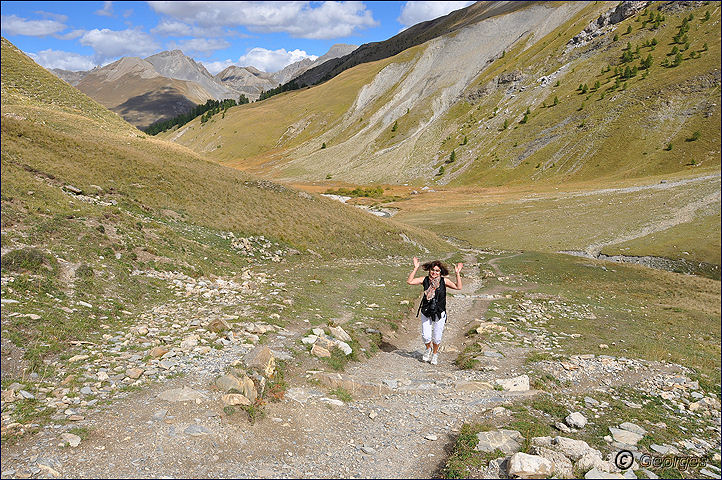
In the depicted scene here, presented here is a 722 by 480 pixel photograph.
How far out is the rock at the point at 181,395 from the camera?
9570 mm

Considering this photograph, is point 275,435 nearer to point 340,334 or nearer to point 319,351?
point 319,351

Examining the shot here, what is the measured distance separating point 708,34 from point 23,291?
592 feet

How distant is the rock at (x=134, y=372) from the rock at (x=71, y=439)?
2614 millimetres

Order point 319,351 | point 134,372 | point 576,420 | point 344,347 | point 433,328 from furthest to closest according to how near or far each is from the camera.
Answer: point 433,328, point 344,347, point 319,351, point 134,372, point 576,420

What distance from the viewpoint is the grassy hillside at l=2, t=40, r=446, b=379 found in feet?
47.6

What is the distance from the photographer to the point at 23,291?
13469mm

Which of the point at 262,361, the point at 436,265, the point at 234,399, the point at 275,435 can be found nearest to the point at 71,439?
the point at 234,399

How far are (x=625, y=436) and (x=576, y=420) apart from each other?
1.02 m

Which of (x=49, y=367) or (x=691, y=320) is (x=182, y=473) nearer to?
(x=49, y=367)

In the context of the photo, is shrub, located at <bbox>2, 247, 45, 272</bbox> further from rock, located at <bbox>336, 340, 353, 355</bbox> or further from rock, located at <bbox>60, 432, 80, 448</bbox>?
rock, located at <bbox>336, 340, 353, 355</bbox>

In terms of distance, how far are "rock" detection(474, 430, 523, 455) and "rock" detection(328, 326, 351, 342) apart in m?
7.34

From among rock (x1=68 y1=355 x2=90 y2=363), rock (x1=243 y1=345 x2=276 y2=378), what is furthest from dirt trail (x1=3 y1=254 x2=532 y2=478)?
rock (x1=68 y1=355 x2=90 y2=363)

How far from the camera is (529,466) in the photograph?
7.52 m

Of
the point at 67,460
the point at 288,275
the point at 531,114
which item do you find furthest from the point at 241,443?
the point at 531,114
